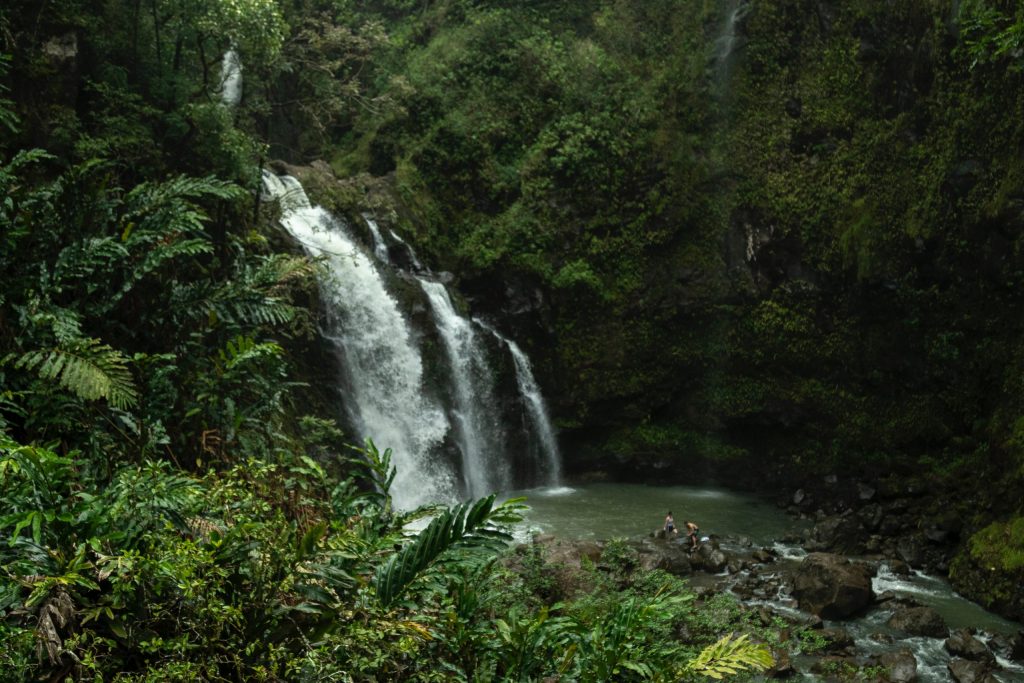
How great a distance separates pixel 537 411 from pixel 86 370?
1186 centimetres

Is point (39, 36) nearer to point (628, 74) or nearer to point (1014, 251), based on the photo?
point (628, 74)

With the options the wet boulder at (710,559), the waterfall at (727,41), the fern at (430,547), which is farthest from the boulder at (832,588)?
the waterfall at (727,41)

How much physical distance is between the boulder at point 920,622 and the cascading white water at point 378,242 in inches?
413

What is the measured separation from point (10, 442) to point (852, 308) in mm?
15103

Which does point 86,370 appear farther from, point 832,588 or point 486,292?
point 486,292

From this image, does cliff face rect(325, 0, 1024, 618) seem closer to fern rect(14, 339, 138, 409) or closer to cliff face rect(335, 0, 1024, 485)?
cliff face rect(335, 0, 1024, 485)

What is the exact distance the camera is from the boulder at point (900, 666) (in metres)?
8.32

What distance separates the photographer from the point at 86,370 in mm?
5109

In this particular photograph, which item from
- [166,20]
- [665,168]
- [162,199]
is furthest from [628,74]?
[162,199]

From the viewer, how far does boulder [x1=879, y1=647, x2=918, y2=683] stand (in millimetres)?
8320

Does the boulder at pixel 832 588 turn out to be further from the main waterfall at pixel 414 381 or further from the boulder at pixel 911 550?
the main waterfall at pixel 414 381

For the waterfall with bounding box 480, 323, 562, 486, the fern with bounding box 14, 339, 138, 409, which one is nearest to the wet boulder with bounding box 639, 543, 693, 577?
the waterfall with bounding box 480, 323, 562, 486

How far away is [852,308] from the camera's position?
1579 centimetres

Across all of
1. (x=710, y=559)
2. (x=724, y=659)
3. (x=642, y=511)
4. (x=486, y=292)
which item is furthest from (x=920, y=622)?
(x=486, y=292)
